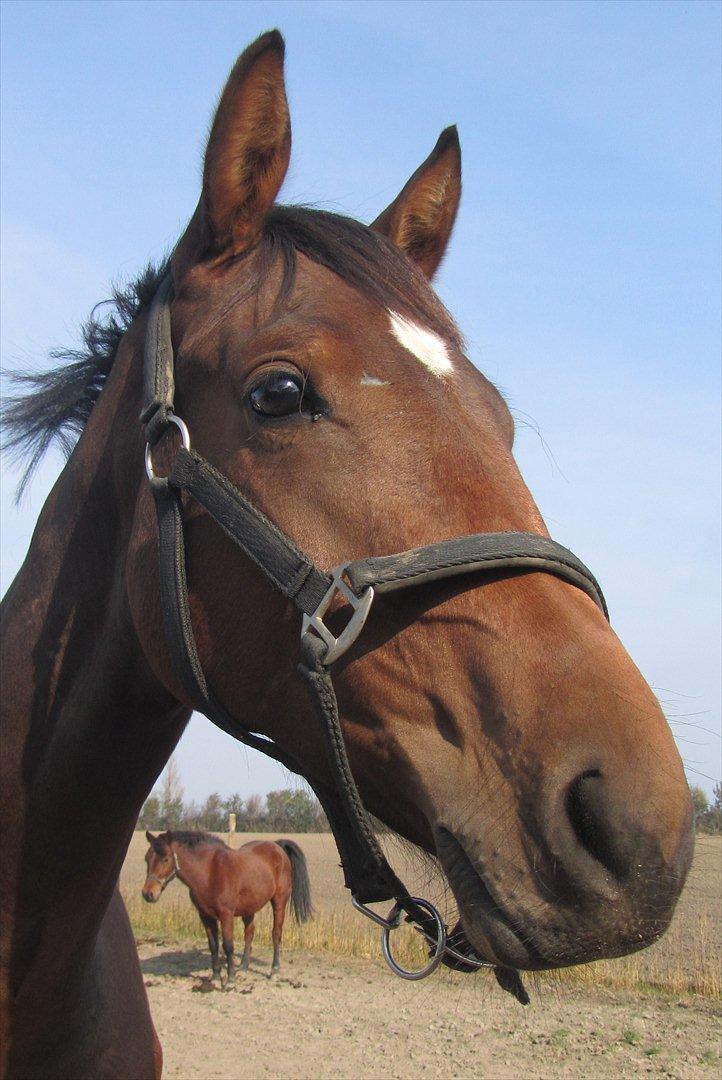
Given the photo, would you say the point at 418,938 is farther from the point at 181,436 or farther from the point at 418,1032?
the point at 181,436

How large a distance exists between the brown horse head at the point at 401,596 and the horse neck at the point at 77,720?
18 centimetres

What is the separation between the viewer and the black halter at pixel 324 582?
1611 mm

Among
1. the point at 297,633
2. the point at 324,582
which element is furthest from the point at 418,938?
the point at 324,582

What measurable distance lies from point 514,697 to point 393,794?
1.15 ft

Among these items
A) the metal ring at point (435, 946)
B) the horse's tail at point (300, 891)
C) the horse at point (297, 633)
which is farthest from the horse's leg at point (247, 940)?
the metal ring at point (435, 946)

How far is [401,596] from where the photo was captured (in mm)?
1671

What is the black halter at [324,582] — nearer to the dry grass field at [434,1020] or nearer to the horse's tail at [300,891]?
the dry grass field at [434,1020]

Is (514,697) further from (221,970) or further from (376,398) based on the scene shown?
(221,970)

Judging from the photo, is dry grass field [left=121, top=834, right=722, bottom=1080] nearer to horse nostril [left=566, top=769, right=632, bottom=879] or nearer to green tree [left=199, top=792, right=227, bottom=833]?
horse nostril [left=566, top=769, right=632, bottom=879]

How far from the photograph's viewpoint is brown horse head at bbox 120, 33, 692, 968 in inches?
55.2

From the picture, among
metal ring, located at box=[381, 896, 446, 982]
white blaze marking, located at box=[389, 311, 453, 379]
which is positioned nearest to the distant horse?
metal ring, located at box=[381, 896, 446, 982]

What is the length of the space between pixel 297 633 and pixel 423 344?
2.27ft

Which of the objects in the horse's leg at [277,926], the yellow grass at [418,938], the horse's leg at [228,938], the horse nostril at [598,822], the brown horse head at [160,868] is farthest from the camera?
the brown horse head at [160,868]

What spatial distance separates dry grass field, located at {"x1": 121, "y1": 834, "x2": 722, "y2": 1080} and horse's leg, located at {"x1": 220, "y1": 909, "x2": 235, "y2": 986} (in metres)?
0.20
